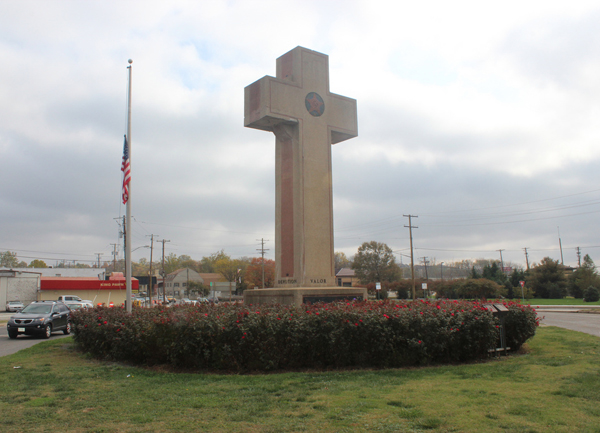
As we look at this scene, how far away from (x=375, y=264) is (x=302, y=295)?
74235mm

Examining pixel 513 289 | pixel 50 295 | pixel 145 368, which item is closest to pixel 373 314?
pixel 145 368

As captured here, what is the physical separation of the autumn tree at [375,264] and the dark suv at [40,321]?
68302 millimetres

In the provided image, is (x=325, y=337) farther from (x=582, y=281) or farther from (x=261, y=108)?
(x=582, y=281)

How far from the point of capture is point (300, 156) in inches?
591

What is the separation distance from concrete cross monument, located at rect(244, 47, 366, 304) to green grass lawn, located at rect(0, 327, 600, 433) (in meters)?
6.11

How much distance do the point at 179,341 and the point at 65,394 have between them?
239 centimetres

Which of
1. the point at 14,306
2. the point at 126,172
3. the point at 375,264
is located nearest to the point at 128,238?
the point at 126,172

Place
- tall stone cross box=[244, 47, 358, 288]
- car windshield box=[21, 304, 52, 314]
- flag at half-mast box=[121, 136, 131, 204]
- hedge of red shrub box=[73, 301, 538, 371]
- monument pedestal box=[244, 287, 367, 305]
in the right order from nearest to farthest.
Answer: hedge of red shrub box=[73, 301, 538, 371] → monument pedestal box=[244, 287, 367, 305] → tall stone cross box=[244, 47, 358, 288] → flag at half-mast box=[121, 136, 131, 204] → car windshield box=[21, 304, 52, 314]

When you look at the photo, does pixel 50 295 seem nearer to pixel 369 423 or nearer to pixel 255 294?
pixel 255 294

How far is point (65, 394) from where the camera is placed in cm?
748

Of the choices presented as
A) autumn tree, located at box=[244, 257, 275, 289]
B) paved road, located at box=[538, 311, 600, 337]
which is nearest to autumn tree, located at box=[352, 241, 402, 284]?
autumn tree, located at box=[244, 257, 275, 289]

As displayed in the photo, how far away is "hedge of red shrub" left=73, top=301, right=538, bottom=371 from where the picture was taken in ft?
29.7

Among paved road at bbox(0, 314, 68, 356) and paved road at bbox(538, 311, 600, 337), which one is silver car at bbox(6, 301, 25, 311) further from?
paved road at bbox(538, 311, 600, 337)

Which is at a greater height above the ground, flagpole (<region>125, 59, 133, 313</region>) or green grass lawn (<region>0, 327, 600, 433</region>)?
flagpole (<region>125, 59, 133, 313</region>)
